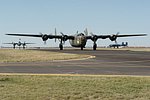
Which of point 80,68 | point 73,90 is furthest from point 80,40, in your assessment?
point 73,90

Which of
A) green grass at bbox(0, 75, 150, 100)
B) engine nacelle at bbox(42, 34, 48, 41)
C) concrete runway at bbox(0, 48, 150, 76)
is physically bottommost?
concrete runway at bbox(0, 48, 150, 76)

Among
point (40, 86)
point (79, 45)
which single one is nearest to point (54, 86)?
point (40, 86)

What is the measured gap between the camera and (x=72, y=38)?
90062 millimetres

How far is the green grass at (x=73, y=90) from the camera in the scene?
1084cm

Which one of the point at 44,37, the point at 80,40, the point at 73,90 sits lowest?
the point at 73,90

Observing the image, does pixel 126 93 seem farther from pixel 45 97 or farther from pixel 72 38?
pixel 72 38

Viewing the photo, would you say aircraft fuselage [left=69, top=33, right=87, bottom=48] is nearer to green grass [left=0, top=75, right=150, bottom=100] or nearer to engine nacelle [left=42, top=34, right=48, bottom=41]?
engine nacelle [left=42, top=34, right=48, bottom=41]

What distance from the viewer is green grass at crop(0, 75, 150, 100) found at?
10844 mm

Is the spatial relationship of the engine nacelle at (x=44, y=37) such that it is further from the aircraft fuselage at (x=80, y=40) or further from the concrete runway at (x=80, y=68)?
the concrete runway at (x=80, y=68)

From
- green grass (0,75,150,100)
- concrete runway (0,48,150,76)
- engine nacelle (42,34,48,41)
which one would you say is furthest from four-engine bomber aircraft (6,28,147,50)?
green grass (0,75,150,100)

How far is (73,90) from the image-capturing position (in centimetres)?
1202

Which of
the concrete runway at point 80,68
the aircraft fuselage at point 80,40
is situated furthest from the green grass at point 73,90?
the aircraft fuselage at point 80,40

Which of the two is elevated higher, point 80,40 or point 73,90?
point 80,40

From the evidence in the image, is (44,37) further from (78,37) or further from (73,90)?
(73,90)
